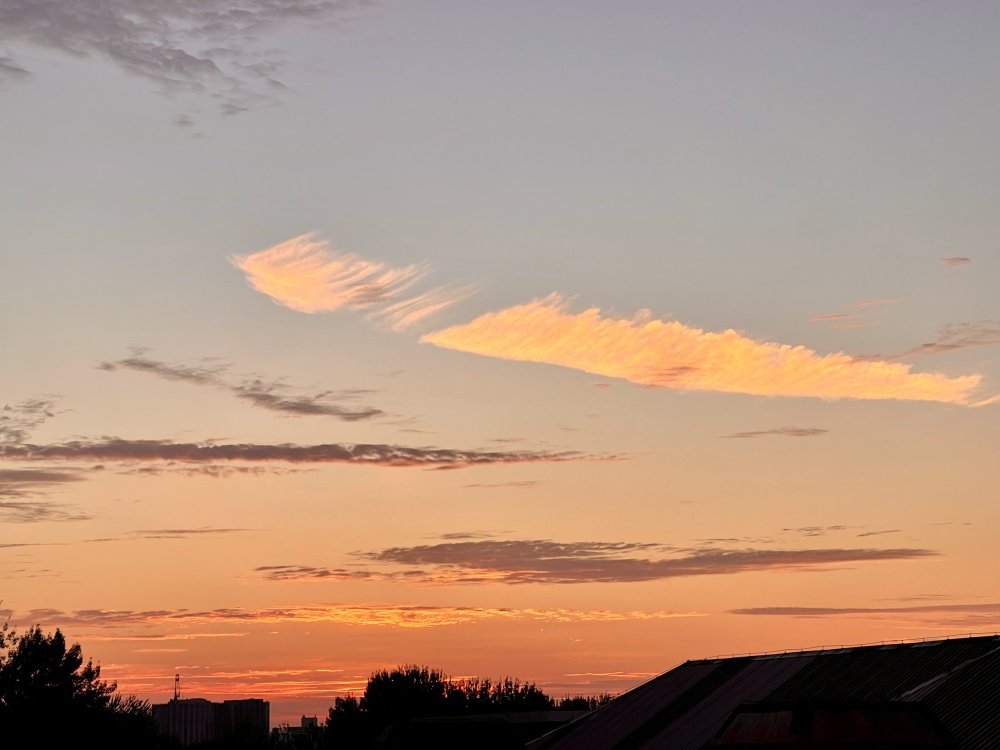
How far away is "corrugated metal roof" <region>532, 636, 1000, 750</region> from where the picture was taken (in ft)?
156

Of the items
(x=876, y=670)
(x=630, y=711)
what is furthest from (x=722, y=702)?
(x=876, y=670)

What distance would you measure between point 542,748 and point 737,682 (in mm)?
13235

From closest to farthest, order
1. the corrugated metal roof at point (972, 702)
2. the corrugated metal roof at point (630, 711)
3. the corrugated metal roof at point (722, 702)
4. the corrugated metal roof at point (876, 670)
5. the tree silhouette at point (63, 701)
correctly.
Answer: the corrugated metal roof at point (972, 702) < the corrugated metal roof at point (876, 670) < the corrugated metal roof at point (722, 702) < the corrugated metal roof at point (630, 711) < the tree silhouette at point (63, 701)

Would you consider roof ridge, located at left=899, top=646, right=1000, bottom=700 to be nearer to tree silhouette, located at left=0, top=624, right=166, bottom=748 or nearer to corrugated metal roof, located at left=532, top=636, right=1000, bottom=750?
corrugated metal roof, located at left=532, top=636, right=1000, bottom=750

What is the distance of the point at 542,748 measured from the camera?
238ft

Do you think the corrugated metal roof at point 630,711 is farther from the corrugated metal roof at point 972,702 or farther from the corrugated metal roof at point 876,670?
the corrugated metal roof at point 972,702

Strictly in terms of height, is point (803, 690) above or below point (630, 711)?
above

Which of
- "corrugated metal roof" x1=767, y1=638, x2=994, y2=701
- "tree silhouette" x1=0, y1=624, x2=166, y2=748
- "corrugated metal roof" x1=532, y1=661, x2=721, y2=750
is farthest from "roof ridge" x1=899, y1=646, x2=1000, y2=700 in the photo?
"tree silhouette" x1=0, y1=624, x2=166, y2=748

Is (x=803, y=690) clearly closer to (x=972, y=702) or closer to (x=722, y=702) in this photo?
(x=722, y=702)

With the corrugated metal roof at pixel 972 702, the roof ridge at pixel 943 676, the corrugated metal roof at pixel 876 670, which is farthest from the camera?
the corrugated metal roof at pixel 876 670

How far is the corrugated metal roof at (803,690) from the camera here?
47562mm

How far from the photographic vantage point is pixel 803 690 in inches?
2302

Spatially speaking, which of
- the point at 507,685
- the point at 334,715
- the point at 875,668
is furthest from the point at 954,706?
the point at 507,685

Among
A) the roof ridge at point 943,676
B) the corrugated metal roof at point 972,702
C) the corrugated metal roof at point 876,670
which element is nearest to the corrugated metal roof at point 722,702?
the corrugated metal roof at point 876,670
